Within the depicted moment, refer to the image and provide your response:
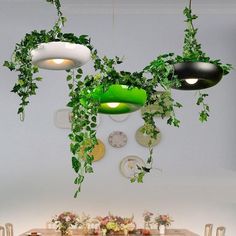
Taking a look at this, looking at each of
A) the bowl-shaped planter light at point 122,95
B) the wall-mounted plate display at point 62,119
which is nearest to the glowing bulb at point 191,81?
the bowl-shaped planter light at point 122,95

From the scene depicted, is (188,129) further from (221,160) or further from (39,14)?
(39,14)

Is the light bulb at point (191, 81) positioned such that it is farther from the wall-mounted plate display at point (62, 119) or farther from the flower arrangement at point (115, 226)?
the wall-mounted plate display at point (62, 119)

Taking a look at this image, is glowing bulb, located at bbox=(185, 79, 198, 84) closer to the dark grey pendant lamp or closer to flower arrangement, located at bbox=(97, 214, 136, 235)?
the dark grey pendant lamp

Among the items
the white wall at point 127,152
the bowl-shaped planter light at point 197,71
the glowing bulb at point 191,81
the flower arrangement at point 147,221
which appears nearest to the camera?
the bowl-shaped planter light at point 197,71

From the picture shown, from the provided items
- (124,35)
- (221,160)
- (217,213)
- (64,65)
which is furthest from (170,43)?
(64,65)

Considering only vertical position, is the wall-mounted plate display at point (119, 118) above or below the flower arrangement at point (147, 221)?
above

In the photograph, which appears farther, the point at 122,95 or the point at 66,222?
the point at 66,222

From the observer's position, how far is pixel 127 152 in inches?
245

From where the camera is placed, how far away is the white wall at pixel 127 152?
6152 mm

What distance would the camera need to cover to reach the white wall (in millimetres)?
6152

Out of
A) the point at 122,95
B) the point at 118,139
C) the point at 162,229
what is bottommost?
the point at 162,229

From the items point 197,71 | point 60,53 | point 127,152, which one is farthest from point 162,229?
point 60,53

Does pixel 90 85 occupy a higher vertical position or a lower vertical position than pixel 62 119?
lower

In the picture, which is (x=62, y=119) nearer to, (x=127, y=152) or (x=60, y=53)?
(x=127, y=152)
